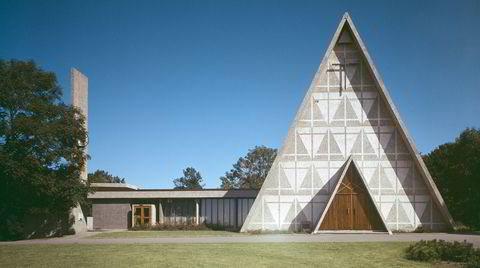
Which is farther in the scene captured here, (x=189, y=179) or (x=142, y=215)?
(x=189, y=179)

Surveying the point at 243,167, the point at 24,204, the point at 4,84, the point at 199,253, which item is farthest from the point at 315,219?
the point at 243,167

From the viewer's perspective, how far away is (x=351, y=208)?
101ft

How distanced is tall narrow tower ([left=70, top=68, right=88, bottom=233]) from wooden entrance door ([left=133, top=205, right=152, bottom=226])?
467 centimetres

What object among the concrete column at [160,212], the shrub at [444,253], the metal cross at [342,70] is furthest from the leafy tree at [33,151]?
the shrub at [444,253]

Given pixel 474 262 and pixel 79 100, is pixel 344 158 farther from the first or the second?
pixel 79 100

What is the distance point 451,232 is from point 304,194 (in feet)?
34.7

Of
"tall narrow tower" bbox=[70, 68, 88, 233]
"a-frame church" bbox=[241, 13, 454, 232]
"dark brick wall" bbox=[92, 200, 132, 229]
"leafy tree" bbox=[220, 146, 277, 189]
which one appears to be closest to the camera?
"a-frame church" bbox=[241, 13, 454, 232]

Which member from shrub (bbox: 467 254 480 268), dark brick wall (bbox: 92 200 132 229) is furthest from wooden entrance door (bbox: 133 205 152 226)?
shrub (bbox: 467 254 480 268)

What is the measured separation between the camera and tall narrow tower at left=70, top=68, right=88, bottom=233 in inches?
1437

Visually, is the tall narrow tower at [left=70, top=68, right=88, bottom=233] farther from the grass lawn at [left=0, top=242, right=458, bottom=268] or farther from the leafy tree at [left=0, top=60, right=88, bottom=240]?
the grass lawn at [left=0, top=242, right=458, bottom=268]

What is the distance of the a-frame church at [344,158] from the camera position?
3162 centimetres

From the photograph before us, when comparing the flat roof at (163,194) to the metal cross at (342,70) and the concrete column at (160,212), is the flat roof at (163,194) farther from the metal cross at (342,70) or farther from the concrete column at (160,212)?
the metal cross at (342,70)

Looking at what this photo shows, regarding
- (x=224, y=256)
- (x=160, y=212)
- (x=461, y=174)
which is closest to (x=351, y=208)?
(x=224, y=256)

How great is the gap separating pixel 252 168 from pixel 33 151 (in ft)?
214
